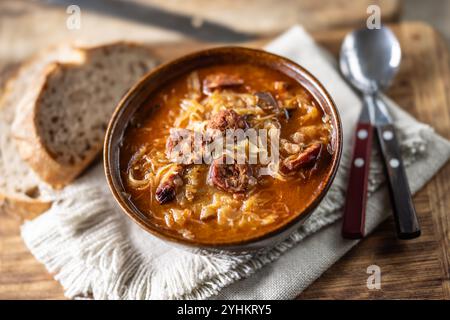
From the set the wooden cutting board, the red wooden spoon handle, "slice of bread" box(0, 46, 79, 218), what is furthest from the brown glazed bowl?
"slice of bread" box(0, 46, 79, 218)

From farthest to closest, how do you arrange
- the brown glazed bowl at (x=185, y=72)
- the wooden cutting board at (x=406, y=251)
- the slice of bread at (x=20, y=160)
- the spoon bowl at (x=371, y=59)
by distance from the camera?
1. the spoon bowl at (x=371, y=59)
2. the slice of bread at (x=20, y=160)
3. the wooden cutting board at (x=406, y=251)
4. the brown glazed bowl at (x=185, y=72)

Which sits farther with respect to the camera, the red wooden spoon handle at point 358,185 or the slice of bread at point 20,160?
the slice of bread at point 20,160

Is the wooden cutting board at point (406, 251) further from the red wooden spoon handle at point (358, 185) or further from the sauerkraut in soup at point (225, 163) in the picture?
the sauerkraut in soup at point (225, 163)

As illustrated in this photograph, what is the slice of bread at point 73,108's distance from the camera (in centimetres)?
413

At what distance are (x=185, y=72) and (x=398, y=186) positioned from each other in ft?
5.23

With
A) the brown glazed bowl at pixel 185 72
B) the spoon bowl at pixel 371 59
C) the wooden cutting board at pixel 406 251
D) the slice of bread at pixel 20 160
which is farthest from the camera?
the spoon bowl at pixel 371 59

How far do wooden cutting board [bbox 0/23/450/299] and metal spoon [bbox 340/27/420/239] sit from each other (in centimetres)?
17

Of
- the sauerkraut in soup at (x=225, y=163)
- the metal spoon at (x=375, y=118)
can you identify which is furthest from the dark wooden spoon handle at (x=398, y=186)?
the sauerkraut in soup at (x=225, y=163)

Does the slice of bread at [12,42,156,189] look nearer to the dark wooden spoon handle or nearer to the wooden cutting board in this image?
the wooden cutting board

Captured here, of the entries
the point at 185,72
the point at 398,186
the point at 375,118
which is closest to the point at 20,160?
the point at 185,72

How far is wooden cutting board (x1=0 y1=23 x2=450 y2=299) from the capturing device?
138 inches

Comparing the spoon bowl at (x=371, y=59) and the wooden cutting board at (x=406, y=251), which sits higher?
the spoon bowl at (x=371, y=59)

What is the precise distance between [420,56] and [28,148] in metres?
3.08

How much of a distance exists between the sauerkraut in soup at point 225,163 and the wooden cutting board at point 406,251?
2.21ft
